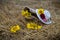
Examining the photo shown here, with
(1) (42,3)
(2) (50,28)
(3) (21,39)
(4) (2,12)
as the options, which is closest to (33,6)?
(1) (42,3)

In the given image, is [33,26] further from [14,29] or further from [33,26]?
[14,29]

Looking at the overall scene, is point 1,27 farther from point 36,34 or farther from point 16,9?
point 16,9

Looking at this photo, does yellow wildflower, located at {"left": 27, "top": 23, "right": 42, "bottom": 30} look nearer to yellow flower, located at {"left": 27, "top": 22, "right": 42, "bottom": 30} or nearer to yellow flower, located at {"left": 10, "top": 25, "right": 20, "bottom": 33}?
yellow flower, located at {"left": 27, "top": 22, "right": 42, "bottom": 30}

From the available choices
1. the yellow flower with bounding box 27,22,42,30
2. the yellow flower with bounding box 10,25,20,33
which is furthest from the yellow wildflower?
the yellow flower with bounding box 10,25,20,33

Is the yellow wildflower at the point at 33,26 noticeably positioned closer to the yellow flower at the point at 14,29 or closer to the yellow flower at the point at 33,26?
the yellow flower at the point at 33,26

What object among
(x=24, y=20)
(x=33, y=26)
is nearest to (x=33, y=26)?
(x=33, y=26)

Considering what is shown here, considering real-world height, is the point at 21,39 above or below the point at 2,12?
below

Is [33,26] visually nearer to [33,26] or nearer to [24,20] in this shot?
[33,26]

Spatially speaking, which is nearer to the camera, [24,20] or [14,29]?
[14,29]
